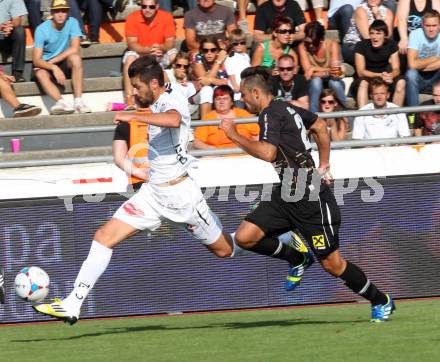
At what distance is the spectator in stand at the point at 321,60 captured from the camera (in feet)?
41.7

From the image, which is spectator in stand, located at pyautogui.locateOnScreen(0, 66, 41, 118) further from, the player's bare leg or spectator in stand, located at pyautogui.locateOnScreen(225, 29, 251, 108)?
the player's bare leg

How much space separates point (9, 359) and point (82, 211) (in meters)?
3.23

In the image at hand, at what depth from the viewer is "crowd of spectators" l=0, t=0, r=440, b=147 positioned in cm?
1252

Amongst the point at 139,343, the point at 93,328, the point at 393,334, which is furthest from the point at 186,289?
the point at 393,334

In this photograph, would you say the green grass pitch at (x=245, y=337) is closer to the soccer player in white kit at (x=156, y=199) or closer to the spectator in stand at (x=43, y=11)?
the soccer player in white kit at (x=156, y=199)

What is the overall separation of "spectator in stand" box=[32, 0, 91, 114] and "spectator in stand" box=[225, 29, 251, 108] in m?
1.87

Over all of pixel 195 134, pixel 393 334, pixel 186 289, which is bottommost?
pixel 186 289

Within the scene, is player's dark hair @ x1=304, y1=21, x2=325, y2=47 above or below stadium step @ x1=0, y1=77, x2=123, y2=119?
above

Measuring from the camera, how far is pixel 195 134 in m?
11.2

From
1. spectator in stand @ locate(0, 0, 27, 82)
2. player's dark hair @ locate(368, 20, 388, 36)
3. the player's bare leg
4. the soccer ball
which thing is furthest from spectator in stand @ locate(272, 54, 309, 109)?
the soccer ball

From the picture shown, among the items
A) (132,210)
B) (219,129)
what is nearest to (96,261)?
(132,210)

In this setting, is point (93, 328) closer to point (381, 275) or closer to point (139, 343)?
point (139, 343)

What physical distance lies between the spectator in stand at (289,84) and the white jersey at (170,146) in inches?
154

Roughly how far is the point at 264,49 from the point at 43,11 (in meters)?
3.23
